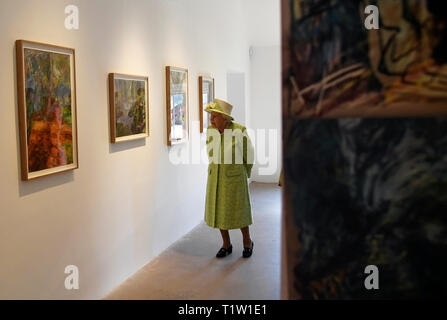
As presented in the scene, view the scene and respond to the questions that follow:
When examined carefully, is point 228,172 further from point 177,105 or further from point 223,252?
point 177,105

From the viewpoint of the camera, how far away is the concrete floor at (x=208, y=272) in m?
3.70

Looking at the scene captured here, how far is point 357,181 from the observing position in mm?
1766

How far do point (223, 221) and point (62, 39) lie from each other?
2.30 m

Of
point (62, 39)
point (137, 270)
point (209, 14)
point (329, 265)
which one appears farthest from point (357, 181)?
point (209, 14)

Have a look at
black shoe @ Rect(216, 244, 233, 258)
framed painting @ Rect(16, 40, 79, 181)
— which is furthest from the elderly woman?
framed painting @ Rect(16, 40, 79, 181)

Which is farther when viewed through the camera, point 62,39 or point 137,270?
point 137,270

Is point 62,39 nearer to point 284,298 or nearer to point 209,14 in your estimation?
point 284,298

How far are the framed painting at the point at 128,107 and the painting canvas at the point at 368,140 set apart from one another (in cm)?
216

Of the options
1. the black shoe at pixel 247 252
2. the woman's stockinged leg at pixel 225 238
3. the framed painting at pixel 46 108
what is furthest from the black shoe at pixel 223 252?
the framed painting at pixel 46 108

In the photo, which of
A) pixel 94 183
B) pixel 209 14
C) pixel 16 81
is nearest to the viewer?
pixel 16 81

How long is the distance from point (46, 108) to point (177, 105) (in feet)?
7.60

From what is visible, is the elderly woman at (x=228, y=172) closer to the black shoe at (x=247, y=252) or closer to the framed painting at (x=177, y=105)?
the black shoe at (x=247, y=252)

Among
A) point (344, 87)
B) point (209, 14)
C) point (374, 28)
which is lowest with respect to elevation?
point (344, 87)

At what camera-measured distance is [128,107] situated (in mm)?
3896
